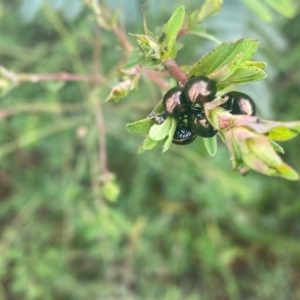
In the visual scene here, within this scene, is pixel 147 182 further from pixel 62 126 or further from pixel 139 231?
pixel 62 126

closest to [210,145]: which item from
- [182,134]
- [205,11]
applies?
[182,134]

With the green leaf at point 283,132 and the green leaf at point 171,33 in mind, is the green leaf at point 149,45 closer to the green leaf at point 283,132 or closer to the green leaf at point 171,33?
the green leaf at point 171,33

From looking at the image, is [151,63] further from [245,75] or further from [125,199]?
[125,199]

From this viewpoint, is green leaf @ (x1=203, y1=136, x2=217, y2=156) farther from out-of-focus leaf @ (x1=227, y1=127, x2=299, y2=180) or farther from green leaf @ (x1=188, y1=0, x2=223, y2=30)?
green leaf @ (x1=188, y1=0, x2=223, y2=30)

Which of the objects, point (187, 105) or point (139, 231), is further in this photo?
point (139, 231)

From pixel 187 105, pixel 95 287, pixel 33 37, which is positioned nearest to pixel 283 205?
pixel 95 287

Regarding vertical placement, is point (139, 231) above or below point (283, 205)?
above
